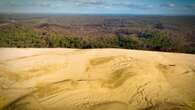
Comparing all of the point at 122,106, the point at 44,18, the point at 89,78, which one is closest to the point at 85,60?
the point at 89,78

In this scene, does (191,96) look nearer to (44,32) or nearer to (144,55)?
(144,55)

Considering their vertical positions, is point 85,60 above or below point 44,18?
below

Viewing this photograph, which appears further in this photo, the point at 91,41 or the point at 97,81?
the point at 91,41

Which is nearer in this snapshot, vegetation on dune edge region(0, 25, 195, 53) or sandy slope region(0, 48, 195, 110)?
sandy slope region(0, 48, 195, 110)

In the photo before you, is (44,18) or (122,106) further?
(44,18)

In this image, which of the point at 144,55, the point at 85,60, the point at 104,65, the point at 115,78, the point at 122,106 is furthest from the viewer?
the point at 144,55

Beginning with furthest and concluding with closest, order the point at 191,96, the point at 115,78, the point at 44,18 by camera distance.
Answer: the point at 44,18, the point at 115,78, the point at 191,96

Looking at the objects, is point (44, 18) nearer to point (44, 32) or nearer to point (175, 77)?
point (44, 32)
